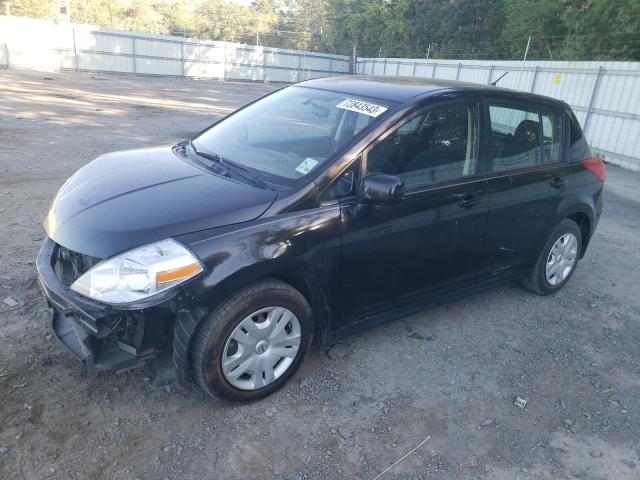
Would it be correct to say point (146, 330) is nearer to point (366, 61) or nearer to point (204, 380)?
point (204, 380)

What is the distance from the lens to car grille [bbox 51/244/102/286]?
2.59 metres

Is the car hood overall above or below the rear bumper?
above

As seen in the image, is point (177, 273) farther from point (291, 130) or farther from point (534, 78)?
point (534, 78)

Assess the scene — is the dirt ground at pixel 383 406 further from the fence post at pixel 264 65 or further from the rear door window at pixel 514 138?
the fence post at pixel 264 65

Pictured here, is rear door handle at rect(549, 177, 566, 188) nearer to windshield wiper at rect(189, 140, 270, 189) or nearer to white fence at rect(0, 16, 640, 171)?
windshield wiper at rect(189, 140, 270, 189)

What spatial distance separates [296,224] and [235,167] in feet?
2.40

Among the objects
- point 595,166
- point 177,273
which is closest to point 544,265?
point 595,166

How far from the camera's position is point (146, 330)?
97.1 inches

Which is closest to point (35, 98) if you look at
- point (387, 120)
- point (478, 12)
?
point (387, 120)

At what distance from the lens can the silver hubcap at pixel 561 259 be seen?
4.44m

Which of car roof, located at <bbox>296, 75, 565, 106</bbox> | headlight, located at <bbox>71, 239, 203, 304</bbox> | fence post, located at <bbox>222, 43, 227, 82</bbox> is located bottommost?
fence post, located at <bbox>222, 43, 227, 82</bbox>

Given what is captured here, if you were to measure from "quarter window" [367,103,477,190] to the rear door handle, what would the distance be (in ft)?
3.23

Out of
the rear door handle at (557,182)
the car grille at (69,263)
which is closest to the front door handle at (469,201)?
the rear door handle at (557,182)

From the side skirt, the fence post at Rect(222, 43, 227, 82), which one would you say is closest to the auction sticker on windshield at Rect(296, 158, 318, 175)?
the side skirt
